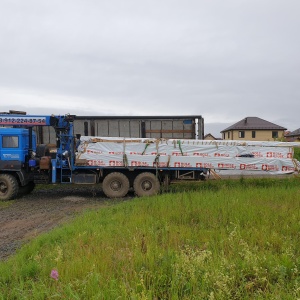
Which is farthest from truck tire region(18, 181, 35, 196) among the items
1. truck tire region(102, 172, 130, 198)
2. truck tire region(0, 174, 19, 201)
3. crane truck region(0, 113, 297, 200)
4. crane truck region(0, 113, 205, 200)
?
truck tire region(102, 172, 130, 198)

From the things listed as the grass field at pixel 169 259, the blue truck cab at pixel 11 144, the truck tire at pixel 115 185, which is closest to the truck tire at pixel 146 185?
the truck tire at pixel 115 185

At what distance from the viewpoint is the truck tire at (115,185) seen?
12.1m

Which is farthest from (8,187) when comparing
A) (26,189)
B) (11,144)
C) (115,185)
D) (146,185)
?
(146,185)

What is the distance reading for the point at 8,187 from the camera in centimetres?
1177

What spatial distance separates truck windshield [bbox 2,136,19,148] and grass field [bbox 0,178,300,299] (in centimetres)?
633

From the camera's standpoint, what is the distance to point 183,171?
481 inches

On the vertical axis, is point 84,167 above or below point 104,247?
above

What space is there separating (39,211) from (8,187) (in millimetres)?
2867

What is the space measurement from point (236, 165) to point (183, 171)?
1.99 meters

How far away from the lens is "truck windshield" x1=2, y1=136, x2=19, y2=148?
38.9 feet

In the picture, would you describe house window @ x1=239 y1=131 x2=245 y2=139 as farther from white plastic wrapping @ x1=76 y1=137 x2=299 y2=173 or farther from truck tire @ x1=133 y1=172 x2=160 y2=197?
truck tire @ x1=133 y1=172 x2=160 y2=197

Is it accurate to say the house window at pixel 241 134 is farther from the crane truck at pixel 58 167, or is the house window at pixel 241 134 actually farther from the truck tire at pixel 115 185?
the truck tire at pixel 115 185

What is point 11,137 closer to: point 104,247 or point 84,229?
point 84,229

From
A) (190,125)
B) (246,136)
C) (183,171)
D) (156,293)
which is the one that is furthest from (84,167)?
(246,136)
